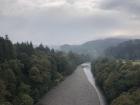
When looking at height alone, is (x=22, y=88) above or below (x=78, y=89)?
above

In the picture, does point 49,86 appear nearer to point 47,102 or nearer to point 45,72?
point 45,72

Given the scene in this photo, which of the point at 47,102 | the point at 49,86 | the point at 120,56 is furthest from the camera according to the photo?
the point at 120,56

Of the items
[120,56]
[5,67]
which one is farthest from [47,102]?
[120,56]

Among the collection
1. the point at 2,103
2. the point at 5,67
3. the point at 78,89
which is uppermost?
the point at 5,67

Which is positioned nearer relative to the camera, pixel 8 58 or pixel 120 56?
pixel 8 58

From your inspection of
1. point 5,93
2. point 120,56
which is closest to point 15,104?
point 5,93

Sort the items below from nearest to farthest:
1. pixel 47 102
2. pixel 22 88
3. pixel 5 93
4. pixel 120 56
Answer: pixel 5 93 → pixel 22 88 → pixel 47 102 → pixel 120 56

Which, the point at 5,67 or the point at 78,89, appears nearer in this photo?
the point at 5,67

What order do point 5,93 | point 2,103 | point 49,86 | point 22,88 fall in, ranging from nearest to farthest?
point 2,103 < point 5,93 < point 22,88 < point 49,86

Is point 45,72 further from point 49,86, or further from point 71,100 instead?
point 71,100
